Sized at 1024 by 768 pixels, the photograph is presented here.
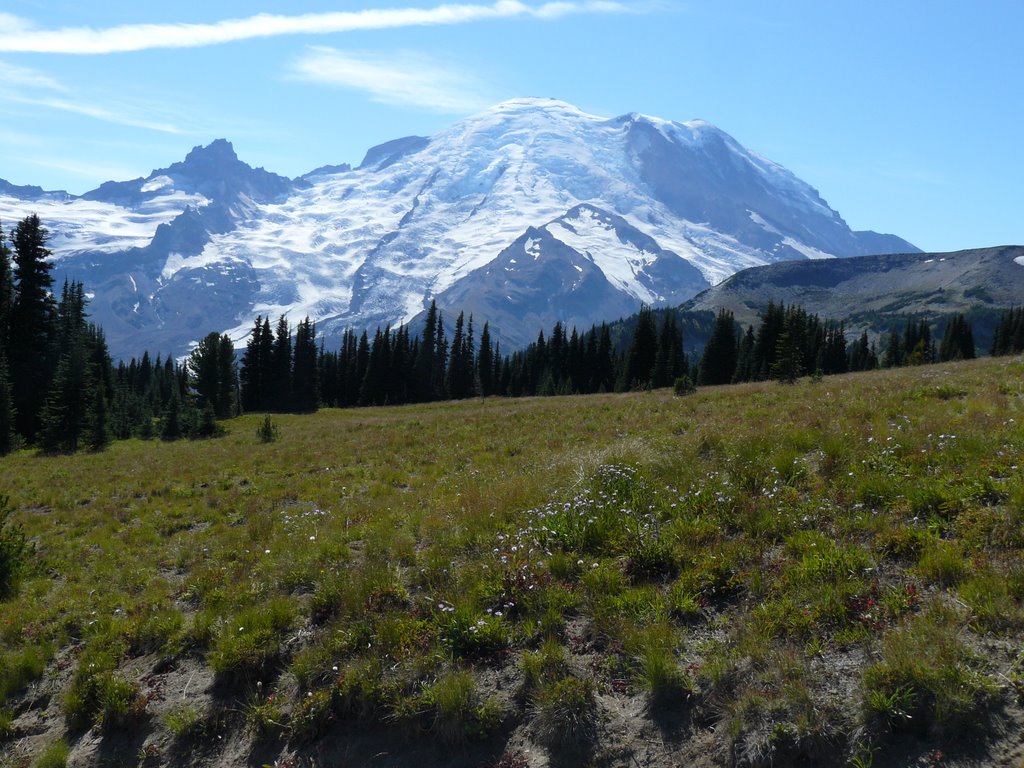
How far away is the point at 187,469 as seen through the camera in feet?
74.8

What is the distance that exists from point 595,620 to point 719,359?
98.5m

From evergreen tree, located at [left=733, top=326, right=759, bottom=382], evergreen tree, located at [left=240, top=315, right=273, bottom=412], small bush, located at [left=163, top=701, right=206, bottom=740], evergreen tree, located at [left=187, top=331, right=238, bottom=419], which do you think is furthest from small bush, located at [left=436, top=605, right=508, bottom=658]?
evergreen tree, located at [left=240, top=315, right=273, bottom=412]

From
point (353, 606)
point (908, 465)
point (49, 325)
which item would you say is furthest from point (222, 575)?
point (49, 325)

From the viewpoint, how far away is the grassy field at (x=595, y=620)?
558cm

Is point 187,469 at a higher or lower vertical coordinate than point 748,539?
lower

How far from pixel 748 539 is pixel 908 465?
3.07 m

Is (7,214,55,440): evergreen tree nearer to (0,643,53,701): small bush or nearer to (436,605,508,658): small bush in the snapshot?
(0,643,53,701): small bush

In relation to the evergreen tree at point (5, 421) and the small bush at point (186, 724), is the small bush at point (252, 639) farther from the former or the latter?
the evergreen tree at point (5, 421)

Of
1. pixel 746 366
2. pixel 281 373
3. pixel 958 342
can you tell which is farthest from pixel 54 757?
pixel 958 342

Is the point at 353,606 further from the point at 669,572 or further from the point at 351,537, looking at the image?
the point at 669,572

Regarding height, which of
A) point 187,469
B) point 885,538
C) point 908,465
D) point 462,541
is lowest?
point 187,469

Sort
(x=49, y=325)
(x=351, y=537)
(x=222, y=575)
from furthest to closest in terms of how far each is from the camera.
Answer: (x=49, y=325) → (x=351, y=537) → (x=222, y=575)

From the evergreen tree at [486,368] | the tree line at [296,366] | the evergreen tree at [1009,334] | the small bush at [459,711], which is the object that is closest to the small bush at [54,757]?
the small bush at [459,711]

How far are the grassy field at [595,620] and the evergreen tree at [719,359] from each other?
294ft
